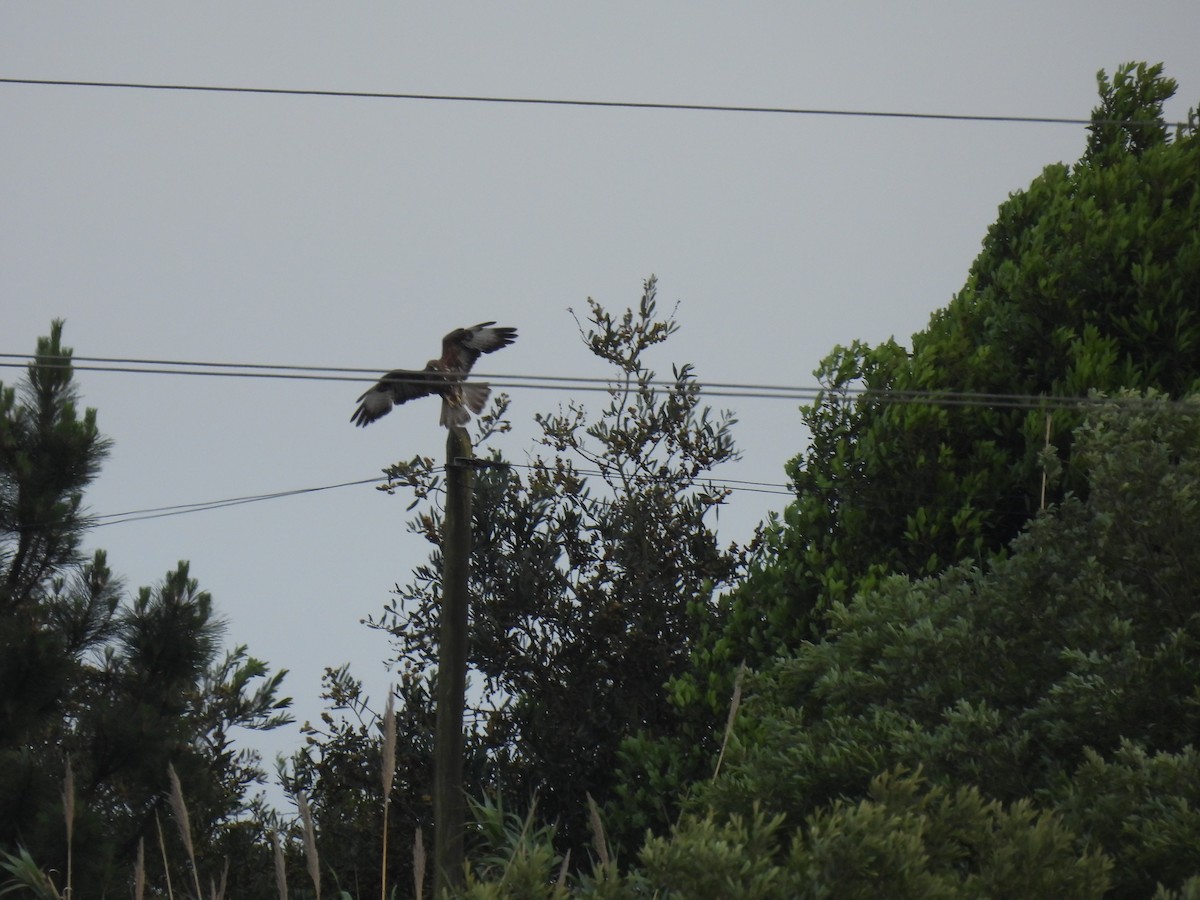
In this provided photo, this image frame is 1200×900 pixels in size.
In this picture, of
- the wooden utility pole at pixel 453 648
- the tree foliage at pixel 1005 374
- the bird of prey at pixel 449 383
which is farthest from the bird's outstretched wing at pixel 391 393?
the tree foliage at pixel 1005 374

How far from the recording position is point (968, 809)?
5.48 m

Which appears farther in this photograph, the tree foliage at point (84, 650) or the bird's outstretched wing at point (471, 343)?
the tree foliage at point (84, 650)

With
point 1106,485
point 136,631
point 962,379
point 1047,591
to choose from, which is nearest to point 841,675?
point 1047,591

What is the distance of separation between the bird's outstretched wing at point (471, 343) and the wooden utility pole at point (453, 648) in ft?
2.05

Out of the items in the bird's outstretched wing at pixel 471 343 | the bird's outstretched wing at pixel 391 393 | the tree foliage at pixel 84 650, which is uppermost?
the bird's outstretched wing at pixel 471 343

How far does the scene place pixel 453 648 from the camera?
36.1ft

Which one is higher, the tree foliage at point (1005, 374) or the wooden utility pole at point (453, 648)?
the tree foliage at point (1005, 374)

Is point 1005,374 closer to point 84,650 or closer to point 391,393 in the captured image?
point 391,393

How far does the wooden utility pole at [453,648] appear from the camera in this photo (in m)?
10.8

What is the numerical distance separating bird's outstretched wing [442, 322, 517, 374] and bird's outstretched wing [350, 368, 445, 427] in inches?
18.8

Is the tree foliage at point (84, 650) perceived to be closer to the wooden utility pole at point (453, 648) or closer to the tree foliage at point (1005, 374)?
the wooden utility pole at point (453, 648)

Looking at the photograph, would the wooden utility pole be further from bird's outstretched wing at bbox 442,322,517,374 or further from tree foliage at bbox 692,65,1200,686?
tree foliage at bbox 692,65,1200,686

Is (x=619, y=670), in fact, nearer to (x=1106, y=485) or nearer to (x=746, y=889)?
(x=1106, y=485)

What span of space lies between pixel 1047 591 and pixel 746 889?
388 centimetres
